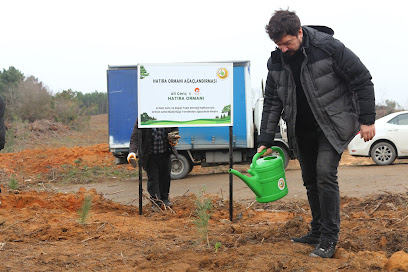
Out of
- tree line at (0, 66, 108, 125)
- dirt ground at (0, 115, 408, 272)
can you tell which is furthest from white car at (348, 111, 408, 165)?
tree line at (0, 66, 108, 125)

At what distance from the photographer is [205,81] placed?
254 inches

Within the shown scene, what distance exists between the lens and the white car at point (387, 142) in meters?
14.0

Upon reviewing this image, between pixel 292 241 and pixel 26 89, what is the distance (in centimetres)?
3843

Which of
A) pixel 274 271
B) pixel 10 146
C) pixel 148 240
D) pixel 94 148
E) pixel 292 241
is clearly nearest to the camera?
pixel 274 271

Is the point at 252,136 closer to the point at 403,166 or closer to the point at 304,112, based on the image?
the point at 403,166

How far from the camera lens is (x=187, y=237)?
17.1ft

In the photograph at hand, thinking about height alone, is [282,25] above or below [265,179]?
above

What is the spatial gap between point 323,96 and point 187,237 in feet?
7.18

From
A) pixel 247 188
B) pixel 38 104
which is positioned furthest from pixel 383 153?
pixel 38 104

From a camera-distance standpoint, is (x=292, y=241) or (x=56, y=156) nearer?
(x=292, y=241)

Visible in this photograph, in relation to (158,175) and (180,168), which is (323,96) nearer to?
(158,175)

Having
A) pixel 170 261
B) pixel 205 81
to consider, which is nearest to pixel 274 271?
pixel 170 261

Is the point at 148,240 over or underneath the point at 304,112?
underneath

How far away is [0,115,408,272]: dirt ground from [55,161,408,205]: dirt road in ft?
6.22
